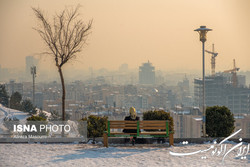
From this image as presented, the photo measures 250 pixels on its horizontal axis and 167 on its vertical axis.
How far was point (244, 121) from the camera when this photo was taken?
14012cm

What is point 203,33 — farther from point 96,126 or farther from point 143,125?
point 96,126


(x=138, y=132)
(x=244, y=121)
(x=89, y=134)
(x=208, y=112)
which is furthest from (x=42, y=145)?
(x=244, y=121)

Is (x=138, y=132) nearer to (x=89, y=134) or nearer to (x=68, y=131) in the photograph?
(x=89, y=134)

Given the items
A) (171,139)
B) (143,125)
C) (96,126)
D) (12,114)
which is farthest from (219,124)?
(12,114)

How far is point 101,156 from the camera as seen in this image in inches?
466

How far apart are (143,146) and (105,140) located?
1199 mm

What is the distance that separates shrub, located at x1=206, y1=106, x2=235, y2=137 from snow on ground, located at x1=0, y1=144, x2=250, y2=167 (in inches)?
58.6

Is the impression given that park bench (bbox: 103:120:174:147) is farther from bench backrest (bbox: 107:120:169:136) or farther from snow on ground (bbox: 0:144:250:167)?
snow on ground (bbox: 0:144:250:167)

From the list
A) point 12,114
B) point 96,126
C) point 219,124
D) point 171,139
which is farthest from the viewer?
point 12,114

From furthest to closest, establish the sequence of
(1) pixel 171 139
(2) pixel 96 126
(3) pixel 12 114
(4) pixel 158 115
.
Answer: (3) pixel 12 114 → (4) pixel 158 115 → (2) pixel 96 126 → (1) pixel 171 139

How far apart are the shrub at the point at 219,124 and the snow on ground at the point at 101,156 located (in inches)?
58.6

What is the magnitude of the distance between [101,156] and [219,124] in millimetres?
5227

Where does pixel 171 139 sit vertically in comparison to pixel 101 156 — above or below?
above

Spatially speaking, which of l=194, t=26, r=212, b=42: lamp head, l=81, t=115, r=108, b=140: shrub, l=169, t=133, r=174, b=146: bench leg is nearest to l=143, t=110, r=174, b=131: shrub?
l=169, t=133, r=174, b=146: bench leg
